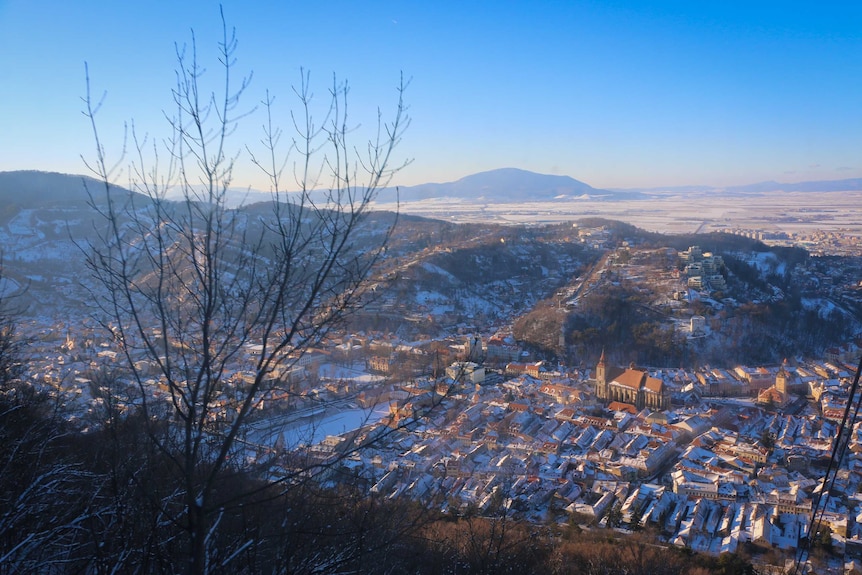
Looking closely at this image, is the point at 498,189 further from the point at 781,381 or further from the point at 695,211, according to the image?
→ the point at 781,381

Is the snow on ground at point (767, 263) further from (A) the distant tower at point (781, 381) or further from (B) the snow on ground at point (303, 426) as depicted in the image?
(B) the snow on ground at point (303, 426)

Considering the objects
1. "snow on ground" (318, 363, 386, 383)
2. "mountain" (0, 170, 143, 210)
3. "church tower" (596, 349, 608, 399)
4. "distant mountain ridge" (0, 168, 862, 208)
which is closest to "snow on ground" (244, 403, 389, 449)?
"snow on ground" (318, 363, 386, 383)

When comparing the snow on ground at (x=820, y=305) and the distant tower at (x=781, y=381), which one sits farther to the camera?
the snow on ground at (x=820, y=305)

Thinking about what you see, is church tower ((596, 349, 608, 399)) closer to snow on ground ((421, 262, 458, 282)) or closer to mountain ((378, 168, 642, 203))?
snow on ground ((421, 262, 458, 282))

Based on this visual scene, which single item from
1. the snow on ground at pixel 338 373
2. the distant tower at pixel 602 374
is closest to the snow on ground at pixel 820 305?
the distant tower at pixel 602 374

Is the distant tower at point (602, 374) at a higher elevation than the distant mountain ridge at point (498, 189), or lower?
lower
